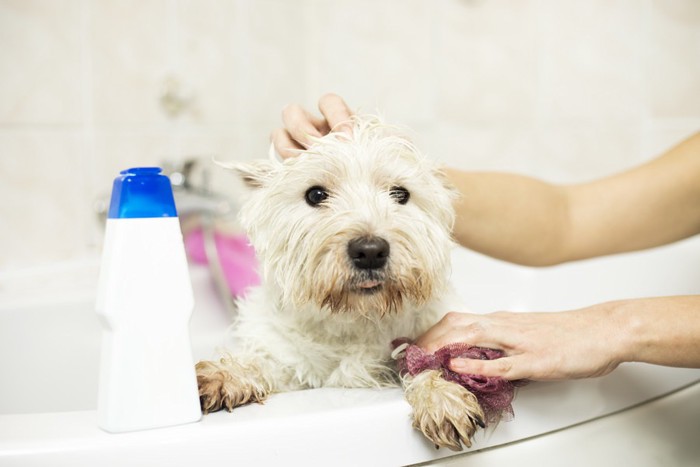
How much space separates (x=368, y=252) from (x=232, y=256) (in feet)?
3.38

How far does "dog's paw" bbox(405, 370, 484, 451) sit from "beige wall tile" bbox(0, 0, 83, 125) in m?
1.34

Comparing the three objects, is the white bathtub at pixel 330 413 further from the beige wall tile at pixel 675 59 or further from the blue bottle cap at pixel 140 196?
the beige wall tile at pixel 675 59

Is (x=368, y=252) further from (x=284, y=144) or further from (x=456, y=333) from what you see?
(x=284, y=144)

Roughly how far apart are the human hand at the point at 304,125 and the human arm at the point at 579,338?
323mm

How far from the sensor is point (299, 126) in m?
1.00

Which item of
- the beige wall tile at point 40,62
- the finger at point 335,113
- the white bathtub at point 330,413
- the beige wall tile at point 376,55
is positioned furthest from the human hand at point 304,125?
the beige wall tile at point 376,55

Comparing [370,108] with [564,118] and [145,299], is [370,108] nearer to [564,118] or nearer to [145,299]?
[564,118]

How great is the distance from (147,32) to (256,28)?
48 centimetres

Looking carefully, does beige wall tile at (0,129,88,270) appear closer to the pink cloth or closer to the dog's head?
the pink cloth

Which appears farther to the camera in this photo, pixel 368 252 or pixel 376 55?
pixel 376 55

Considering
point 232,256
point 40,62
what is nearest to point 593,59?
point 232,256

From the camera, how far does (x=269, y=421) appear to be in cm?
71

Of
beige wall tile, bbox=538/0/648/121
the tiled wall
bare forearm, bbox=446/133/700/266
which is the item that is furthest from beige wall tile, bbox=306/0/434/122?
bare forearm, bbox=446/133/700/266

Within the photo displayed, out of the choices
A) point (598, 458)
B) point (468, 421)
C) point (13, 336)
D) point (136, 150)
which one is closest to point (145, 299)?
point (468, 421)
